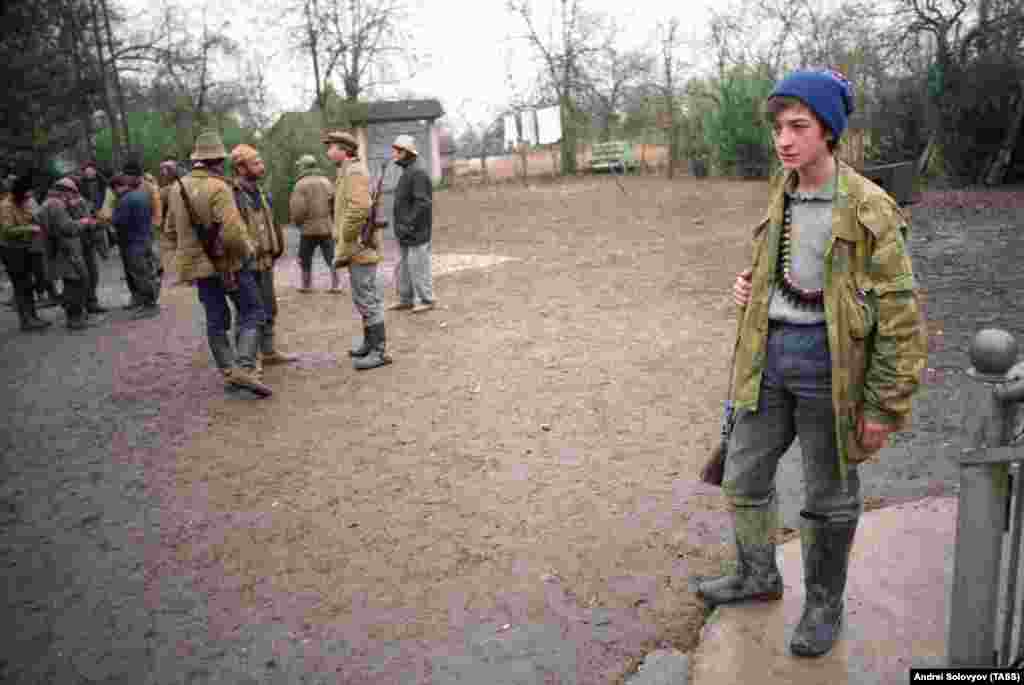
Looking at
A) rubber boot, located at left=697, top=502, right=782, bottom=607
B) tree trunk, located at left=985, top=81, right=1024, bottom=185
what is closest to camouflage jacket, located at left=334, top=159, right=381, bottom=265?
rubber boot, located at left=697, top=502, right=782, bottom=607

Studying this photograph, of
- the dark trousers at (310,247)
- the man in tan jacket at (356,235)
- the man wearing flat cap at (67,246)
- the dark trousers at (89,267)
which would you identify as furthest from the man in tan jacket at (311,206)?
the man in tan jacket at (356,235)

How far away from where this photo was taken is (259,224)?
7062 millimetres

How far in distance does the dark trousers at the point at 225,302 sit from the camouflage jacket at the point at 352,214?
2.55ft

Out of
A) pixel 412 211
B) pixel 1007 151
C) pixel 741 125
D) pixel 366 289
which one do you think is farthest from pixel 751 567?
pixel 741 125

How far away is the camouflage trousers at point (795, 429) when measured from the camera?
264cm

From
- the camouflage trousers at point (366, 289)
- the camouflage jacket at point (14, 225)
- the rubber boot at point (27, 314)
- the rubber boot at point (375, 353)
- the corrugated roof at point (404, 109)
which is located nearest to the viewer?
the camouflage trousers at point (366, 289)

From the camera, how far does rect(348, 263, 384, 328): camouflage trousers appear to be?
698 cm

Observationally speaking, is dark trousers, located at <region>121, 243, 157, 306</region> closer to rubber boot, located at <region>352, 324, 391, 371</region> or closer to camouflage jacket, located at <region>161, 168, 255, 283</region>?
camouflage jacket, located at <region>161, 168, 255, 283</region>

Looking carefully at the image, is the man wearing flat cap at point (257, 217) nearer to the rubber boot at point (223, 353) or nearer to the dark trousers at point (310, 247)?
the rubber boot at point (223, 353)

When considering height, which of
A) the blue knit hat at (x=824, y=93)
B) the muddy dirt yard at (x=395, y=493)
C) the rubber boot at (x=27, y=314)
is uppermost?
the blue knit hat at (x=824, y=93)

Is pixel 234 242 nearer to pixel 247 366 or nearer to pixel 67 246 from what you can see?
pixel 247 366

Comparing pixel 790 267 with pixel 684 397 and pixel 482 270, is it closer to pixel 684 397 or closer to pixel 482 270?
pixel 684 397

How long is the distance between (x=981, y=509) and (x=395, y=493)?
3255 mm

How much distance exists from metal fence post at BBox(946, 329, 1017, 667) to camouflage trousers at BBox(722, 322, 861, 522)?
2.03 feet
